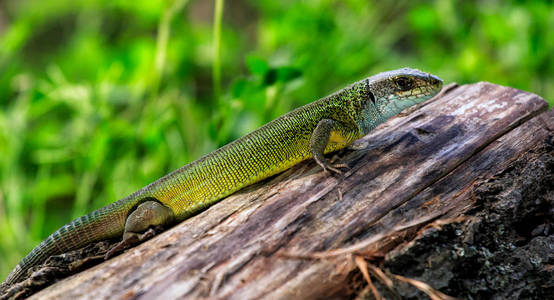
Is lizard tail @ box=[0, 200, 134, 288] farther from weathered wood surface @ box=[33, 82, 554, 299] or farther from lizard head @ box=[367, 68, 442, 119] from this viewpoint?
lizard head @ box=[367, 68, 442, 119]

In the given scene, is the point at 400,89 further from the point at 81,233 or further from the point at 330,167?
the point at 81,233

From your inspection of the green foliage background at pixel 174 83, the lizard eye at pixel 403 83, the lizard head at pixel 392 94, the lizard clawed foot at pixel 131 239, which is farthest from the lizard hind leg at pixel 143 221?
the lizard eye at pixel 403 83

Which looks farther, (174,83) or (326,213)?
(174,83)

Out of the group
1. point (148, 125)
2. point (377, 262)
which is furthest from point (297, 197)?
point (148, 125)

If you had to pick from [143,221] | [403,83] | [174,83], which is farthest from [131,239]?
[174,83]

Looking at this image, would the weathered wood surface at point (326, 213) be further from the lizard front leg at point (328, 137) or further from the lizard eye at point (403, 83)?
the lizard eye at point (403, 83)

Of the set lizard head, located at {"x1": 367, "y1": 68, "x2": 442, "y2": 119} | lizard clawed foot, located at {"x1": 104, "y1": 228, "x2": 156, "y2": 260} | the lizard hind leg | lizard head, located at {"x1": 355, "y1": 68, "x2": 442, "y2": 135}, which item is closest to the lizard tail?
the lizard hind leg

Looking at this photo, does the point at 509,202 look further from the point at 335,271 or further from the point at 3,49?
the point at 3,49
